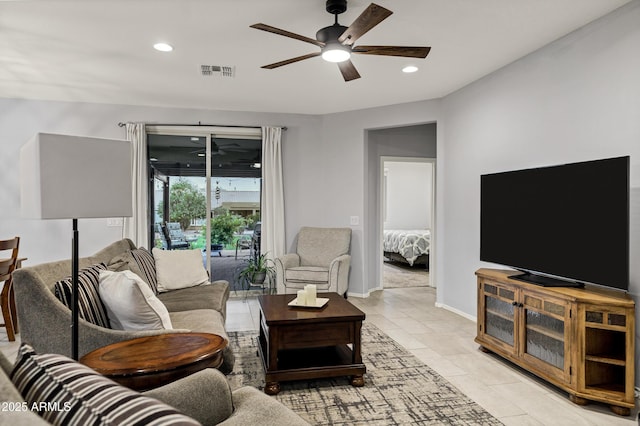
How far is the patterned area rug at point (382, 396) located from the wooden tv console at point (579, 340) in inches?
25.2

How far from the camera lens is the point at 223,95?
4777 millimetres

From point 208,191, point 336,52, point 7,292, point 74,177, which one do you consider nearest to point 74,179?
point 74,177

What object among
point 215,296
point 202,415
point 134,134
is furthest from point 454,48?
point 134,134

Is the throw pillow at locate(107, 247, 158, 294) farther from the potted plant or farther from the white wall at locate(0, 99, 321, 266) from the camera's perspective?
the white wall at locate(0, 99, 321, 266)

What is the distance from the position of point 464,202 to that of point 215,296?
9.65 feet

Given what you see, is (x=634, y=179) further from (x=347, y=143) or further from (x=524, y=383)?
(x=347, y=143)

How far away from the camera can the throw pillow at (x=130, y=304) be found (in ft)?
6.29

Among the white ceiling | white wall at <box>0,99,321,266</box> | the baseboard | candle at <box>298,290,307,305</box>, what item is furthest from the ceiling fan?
white wall at <box>0,99,321,266</box>

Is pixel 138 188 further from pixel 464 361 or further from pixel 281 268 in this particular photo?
pixel 464 361

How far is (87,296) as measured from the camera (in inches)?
76.0

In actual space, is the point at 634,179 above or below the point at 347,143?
below

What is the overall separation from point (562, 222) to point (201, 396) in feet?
8.78

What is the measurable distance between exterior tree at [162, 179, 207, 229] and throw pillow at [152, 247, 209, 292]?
179 centimetres

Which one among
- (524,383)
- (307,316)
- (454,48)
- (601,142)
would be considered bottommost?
(524,383)
